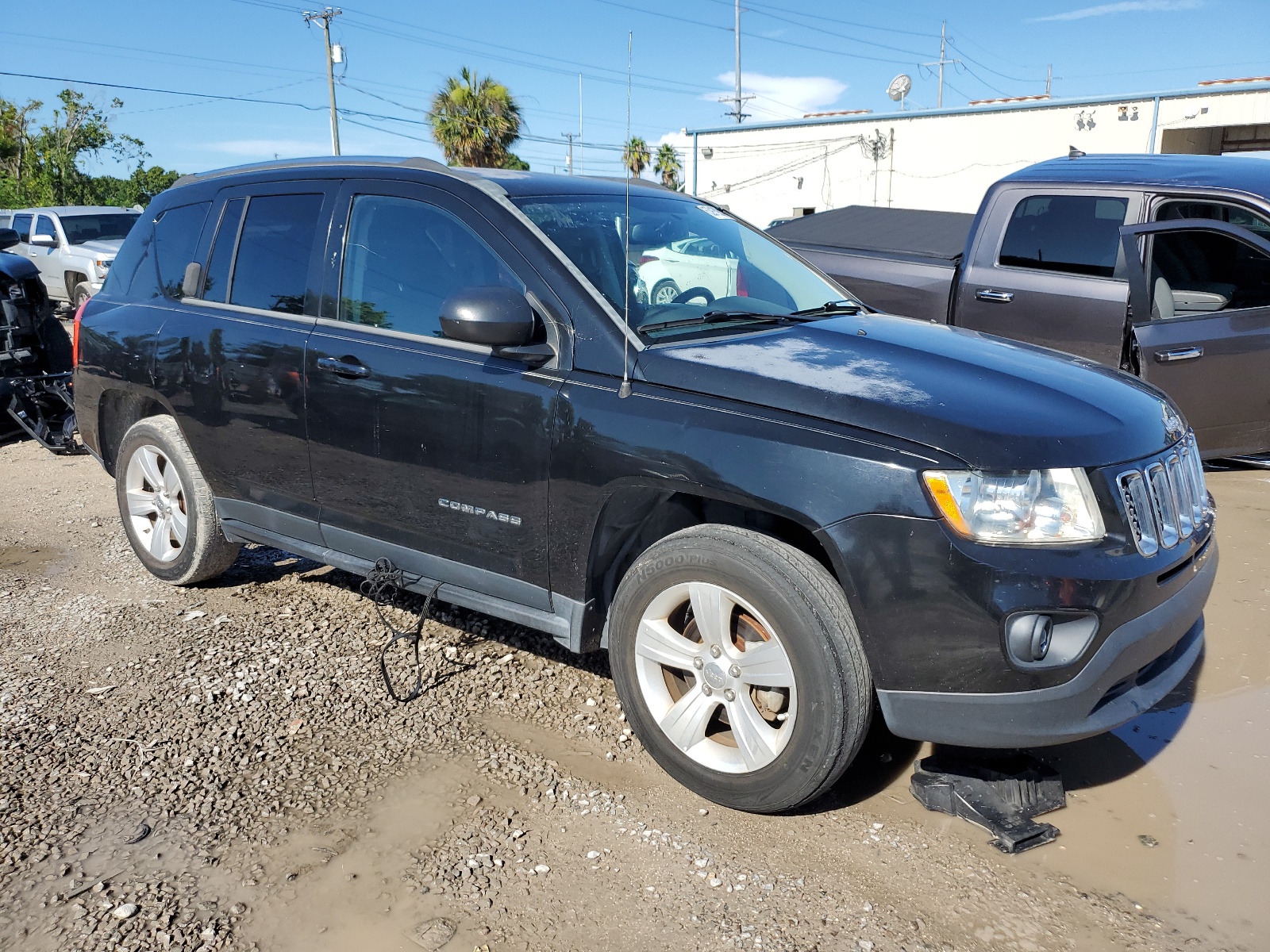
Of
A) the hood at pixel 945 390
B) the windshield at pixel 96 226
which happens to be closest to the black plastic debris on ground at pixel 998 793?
the hood at pixel 945 390

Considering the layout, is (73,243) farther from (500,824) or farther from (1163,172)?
(500,824)

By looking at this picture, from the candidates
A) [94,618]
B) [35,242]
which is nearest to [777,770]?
[94,618]

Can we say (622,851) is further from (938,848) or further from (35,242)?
(35,242)

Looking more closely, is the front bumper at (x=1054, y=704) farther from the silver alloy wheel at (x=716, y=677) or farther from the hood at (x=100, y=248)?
the hood at (x=100, y=248)

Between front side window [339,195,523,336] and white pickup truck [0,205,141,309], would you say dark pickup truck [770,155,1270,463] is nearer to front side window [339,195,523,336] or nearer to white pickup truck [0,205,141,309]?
front side window [339,195,523,336]

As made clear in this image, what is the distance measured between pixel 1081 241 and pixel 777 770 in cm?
464

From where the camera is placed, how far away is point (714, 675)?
9.63 ft

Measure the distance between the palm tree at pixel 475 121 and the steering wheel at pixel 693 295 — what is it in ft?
112

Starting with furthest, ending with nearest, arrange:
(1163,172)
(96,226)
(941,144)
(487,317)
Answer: (941,144) → (96,226) → (1163,172) → (487,317)

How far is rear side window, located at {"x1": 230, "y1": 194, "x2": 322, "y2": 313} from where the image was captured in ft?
12.9

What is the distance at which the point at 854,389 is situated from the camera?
9.04 feet

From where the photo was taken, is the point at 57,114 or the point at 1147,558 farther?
the point at 57,114

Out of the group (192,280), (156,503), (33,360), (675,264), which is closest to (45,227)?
(33,360)

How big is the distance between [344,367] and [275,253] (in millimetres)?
776
